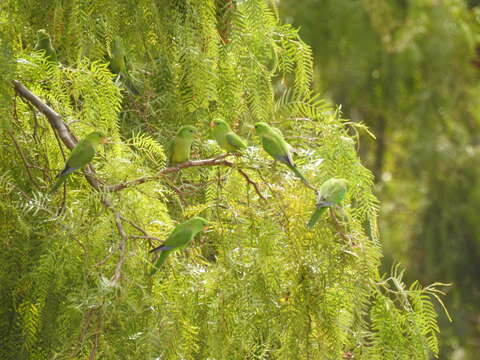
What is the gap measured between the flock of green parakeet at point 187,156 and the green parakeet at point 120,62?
0.34 meters

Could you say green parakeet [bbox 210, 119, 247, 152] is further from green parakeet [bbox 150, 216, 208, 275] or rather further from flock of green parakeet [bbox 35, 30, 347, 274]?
green parakeet [bbox 150, 216, 208, 275]

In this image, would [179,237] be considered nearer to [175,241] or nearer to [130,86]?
[175,241]

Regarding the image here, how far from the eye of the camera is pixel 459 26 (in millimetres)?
5105

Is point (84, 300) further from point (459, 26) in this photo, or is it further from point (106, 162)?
point (459, 26)

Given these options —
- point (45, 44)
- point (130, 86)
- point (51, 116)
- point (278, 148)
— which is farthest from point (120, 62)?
point (278, 148)

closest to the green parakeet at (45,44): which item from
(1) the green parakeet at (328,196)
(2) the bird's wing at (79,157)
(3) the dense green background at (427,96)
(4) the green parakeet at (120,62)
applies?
(4) the green parakeet at (120,62)

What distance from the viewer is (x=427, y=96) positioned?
5496mm

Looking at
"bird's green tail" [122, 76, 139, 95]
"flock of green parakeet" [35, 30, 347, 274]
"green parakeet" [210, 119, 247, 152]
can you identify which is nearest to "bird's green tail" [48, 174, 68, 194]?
"flock of green parakeet" [35, 30, 347, 274]

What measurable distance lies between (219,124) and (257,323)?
0.62 m

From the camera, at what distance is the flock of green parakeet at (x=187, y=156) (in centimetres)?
162

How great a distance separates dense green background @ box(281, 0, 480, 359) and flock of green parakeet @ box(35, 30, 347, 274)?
3.26 meters

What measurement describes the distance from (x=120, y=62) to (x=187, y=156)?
0.56 m

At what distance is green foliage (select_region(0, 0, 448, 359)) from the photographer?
1.60 m

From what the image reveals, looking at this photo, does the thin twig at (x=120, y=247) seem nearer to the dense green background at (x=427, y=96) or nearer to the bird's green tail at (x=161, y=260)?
the bird's green tail at (x=161, y=260)
